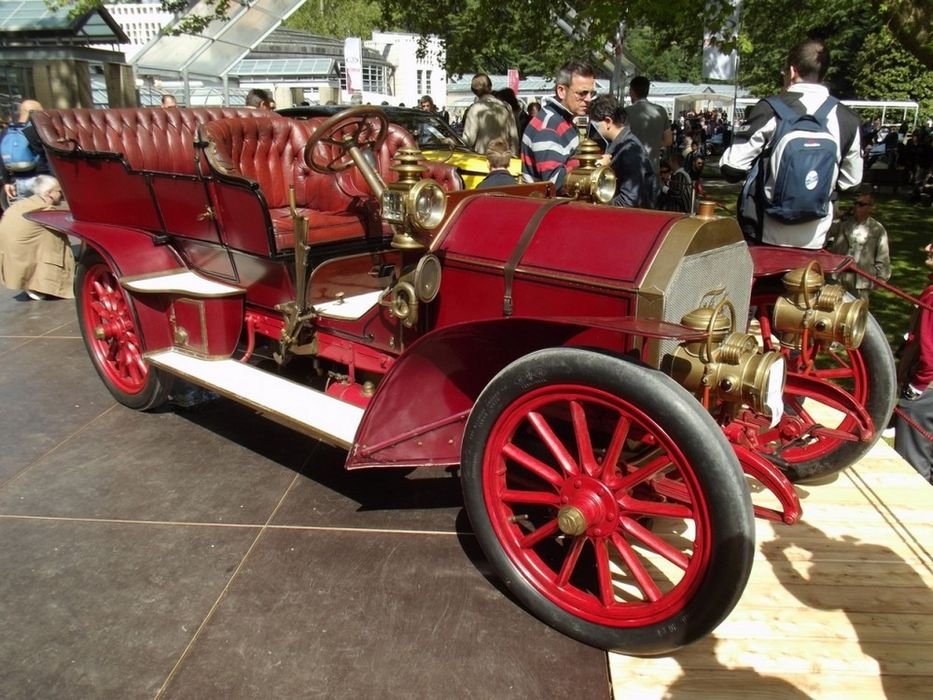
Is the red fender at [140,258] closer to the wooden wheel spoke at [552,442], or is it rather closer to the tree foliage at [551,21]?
the wooden wheel spoke at [552,442]

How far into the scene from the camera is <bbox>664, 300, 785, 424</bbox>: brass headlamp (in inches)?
79.4

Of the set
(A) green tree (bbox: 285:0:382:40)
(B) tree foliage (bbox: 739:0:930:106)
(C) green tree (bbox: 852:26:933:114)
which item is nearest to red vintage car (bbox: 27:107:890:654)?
(B) tree foliage (bbox: 739:0:930:106)

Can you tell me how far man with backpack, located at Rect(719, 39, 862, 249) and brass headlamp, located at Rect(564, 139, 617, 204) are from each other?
0.80m

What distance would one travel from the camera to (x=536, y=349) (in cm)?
256

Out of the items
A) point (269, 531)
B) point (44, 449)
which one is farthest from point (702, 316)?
point (44, 449)

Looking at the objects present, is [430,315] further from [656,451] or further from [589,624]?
[589,624]

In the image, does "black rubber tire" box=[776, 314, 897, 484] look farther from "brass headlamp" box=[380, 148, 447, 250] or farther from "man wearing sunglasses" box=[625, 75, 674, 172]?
"man wearing sunglasses" box=[625, 75, 674, 172]

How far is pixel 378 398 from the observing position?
8.39 ft

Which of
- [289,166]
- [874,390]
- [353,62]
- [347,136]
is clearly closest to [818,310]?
[874,390]

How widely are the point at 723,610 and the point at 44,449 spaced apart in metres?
3.21

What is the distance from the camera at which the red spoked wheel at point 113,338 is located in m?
3.95

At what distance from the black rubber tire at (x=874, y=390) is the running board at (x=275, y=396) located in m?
1.89

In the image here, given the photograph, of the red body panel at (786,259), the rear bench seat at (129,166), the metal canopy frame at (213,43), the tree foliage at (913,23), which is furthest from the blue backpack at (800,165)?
the metal canopy frame at (213,43)

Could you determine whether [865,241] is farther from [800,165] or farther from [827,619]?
[827,619]
